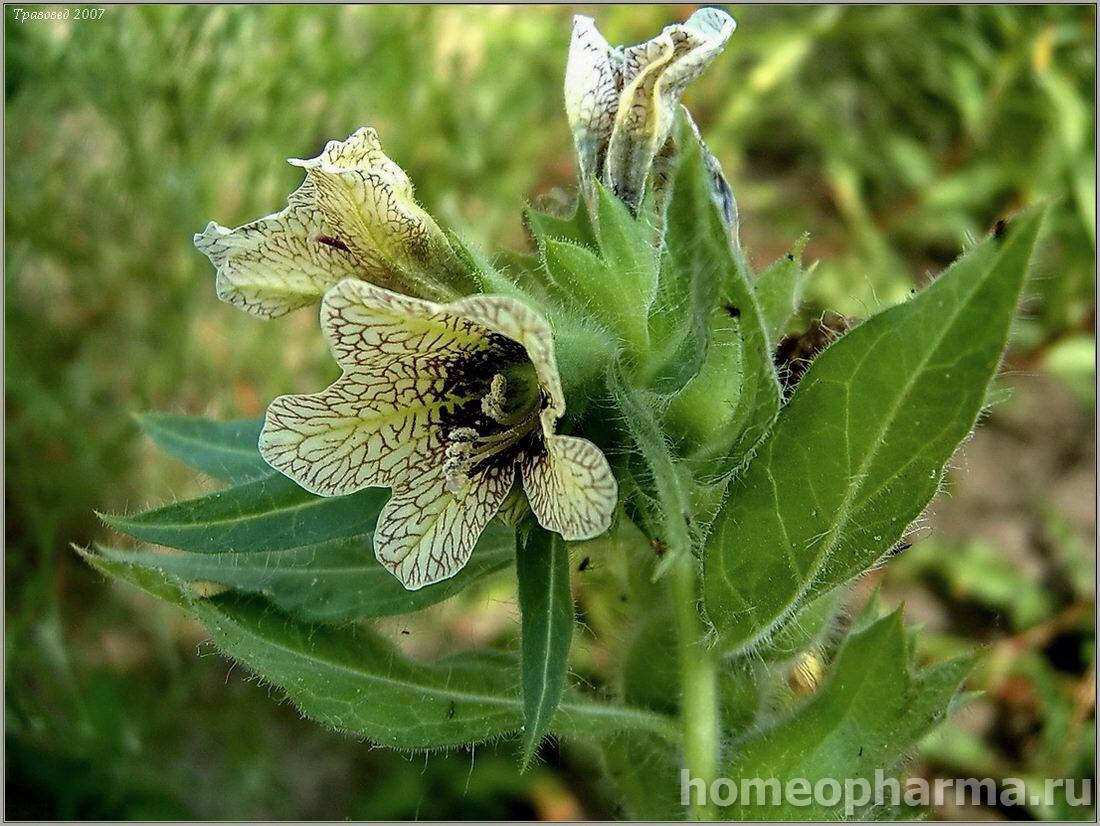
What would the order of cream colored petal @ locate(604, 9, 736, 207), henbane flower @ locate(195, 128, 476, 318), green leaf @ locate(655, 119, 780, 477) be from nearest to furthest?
green leaf @ locate(655, 119, 780, 477) → henbane flower @ locate(195, 128, 476, 318) → cream colored petal @ locate(604, 9, 736, 207)

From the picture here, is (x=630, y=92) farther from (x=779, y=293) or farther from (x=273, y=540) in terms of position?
(x=273, y=540)

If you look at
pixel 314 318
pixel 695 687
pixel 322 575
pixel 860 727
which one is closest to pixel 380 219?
pixel 322 575

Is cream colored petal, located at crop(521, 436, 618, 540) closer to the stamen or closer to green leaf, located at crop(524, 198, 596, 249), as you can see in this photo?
the stamen

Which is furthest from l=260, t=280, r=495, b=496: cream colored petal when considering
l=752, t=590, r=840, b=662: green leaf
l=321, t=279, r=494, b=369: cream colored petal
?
l=752, t=590, r=840, b=662: green leaf

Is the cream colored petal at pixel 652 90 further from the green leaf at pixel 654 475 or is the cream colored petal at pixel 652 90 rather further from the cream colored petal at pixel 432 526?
the cream colored petal at pixel 432 526

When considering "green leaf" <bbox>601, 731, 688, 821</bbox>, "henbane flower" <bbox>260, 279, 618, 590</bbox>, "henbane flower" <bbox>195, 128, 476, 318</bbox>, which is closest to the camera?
"henbane flower" <bbox>260, 279, 618, 590</bbox>

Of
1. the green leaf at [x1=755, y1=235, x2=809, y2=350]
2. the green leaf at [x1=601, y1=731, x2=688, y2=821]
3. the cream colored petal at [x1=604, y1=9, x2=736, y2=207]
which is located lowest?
the green leaf at [x1=601, y1=731, x2=688, y2=821]

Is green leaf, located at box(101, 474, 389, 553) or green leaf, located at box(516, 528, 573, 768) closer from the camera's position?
green leaf, located at box(516, 528, 573, 768)
